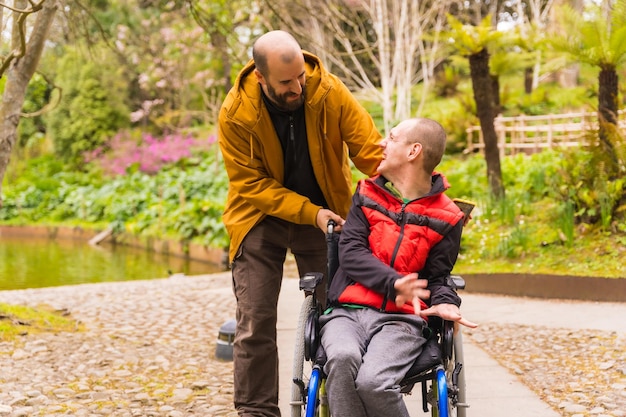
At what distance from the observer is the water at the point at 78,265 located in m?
10.8

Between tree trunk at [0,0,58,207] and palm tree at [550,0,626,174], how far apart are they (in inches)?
190

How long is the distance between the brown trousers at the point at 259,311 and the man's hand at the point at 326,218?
0.32 metres

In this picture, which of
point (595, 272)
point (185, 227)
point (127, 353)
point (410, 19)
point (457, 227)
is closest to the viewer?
point (457, 227)

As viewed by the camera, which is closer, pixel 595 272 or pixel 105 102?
pixel 595 272

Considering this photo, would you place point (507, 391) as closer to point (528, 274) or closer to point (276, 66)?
point (276, 66)

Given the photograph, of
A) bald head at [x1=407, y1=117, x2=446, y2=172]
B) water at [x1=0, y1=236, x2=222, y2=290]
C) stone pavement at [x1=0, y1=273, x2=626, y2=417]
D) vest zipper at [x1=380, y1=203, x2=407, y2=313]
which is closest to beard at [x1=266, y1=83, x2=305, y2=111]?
bald head at [x1=407, y1=117, x2=446, y2=172]

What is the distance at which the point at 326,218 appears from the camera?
10.5ft

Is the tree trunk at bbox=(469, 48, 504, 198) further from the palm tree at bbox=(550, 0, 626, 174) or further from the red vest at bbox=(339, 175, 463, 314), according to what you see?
the red vest at bbox=(339, 175, 463, 314)

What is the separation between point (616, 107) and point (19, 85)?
5519 millimetres

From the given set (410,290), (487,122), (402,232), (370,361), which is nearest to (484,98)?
(487,122)

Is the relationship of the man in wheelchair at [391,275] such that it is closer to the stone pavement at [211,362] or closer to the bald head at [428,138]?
the bald head at [428,138]

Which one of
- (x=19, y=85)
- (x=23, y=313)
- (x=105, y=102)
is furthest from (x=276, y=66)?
(x=105, y=102)

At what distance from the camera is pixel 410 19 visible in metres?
16.8

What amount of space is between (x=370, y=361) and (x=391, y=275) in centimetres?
31
